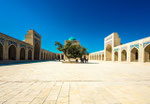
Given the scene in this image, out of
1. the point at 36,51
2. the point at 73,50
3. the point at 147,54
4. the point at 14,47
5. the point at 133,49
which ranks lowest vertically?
the point at 147,54

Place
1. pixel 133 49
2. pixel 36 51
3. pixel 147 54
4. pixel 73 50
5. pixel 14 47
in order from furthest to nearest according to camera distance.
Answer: pixel 36 51 → pixel 133 49 → pixel 14 47 → pixel 73 50 → pixel 147 54

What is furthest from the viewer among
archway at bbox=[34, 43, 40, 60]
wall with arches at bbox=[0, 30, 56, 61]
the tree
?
archway at bbox=[34, 43, 40, 60]

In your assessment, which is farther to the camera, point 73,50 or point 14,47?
point 14,47

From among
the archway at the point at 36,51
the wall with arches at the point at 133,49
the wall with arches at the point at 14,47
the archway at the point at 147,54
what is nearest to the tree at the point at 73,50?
the wall with arches at the point at 14,47

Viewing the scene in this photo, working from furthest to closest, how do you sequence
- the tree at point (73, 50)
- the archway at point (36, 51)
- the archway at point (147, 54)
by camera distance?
the archway at point (36, 51) → the tree at point (73, 50) → the archway at point (147, 54)

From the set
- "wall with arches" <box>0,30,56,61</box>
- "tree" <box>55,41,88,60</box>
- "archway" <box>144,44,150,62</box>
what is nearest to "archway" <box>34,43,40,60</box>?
"wall with arches" <box>0,30,56,61</box>

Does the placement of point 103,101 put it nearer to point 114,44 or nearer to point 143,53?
→ point 143,53

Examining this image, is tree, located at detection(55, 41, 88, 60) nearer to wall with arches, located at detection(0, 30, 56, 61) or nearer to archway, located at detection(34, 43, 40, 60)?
wall with arches, located at detection(0, 30, 56, 61)

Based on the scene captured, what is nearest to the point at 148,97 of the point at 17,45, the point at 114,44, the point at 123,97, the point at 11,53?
the point at 123,97

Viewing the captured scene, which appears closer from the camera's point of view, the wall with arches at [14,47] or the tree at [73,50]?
the wall with arches at [14,47]

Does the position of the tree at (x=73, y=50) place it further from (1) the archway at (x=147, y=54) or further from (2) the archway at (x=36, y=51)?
(2) the archway at (x=36, y=51)

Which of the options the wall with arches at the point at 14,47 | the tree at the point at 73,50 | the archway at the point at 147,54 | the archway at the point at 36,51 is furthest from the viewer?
the archway at the point at 36,51

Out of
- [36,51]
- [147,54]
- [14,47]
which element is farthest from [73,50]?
[36,51]

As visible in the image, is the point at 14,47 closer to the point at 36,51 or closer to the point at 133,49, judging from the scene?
the point at 36,51
